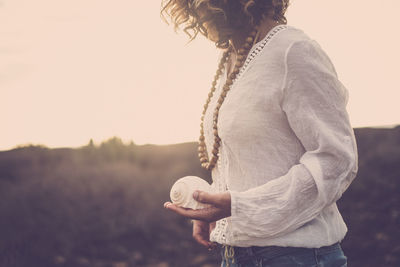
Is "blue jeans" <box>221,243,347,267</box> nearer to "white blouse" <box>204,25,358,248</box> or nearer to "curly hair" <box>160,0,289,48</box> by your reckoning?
"white blouse" <box>204,25,358,248</box>

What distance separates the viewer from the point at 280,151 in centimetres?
126

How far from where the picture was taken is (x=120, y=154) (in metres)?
11.6

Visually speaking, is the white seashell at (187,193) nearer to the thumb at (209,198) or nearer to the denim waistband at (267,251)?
the thumb at (209,198)

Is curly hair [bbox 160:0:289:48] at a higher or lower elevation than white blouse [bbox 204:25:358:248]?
higher

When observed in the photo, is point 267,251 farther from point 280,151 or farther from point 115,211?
point 115,211

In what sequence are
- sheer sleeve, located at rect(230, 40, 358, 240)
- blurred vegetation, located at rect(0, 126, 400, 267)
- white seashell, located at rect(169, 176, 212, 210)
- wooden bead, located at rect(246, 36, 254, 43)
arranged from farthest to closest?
blurred vegetation, located at rect(0, 126, 400, 267) < wooden bead, located at rect(246, 36, 254, 43) < white seashell, located at rect(169, 176, 212, 210) < sheer sleeve, located at rect(230, 40, 358, 240)

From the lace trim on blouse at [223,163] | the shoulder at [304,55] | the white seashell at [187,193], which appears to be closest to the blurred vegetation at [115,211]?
the lace trim on blouse at [223,163]

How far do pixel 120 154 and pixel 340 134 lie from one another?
10615mm

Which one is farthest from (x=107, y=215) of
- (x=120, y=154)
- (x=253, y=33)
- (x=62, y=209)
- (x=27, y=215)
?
(x=253, y=33)

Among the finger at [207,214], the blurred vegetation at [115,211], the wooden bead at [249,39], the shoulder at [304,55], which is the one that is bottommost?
the blurred vegetation at [115,211]

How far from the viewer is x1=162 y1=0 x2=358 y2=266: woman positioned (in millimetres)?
1185

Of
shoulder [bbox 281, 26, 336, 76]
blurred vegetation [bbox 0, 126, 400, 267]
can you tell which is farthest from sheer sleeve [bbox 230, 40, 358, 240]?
blurred vegetation [bbox 0, 126, 400, 267]

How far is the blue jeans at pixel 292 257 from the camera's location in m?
1.22

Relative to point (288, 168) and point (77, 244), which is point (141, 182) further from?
point (288, 168)
